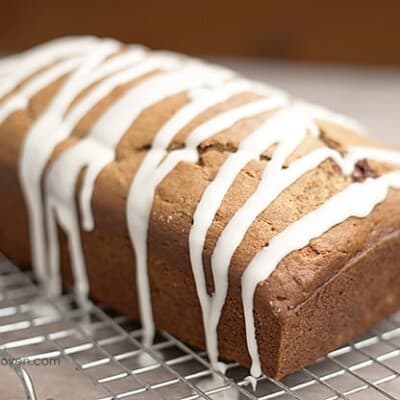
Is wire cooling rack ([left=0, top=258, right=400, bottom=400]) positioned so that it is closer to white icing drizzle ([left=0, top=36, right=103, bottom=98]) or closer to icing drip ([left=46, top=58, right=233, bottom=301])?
icing drip ([left=46, top=58, right=233, bottom=301])

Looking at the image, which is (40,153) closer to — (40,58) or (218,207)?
(40,58)

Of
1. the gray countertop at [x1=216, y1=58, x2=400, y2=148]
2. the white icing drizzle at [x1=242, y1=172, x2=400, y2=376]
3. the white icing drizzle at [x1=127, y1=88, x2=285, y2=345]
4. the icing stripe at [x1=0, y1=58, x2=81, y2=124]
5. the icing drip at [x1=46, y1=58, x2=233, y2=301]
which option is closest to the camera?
the white icing drizzle at [x1=242, y1=172, x2=400, y2=376]

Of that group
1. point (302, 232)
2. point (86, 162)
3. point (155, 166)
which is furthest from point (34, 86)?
point (302, 232)

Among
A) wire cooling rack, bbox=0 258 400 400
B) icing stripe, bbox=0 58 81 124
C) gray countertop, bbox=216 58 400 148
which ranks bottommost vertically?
wire cooling rack, bbox=0 258 400 400

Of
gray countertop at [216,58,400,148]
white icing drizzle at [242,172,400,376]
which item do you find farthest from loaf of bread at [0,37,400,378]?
gray countertop at [216,58,400,148]

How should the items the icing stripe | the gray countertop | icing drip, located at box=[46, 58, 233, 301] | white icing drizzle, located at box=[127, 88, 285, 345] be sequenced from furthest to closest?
the gray countertop, the icing stripe, icing drip, located at box=[46, 58, 233, 301], white icing drizzle, located at box=[127, 88, 285, 345]

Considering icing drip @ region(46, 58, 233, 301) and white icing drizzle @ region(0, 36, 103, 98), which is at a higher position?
white icing drizzle @ region(0, 36, 103, 98)

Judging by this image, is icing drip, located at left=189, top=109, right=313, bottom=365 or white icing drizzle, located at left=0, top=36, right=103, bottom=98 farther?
white icing drizzle, located at left=0, top=36, right=103, bottom=98

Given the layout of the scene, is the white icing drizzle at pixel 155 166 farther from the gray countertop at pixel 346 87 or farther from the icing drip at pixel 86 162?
the gray countertop at pixel 346 87
